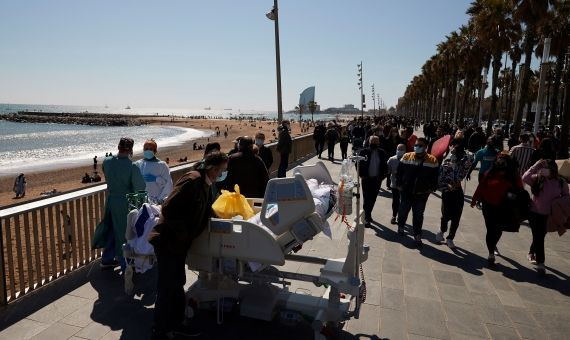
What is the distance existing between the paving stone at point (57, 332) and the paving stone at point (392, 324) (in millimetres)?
2933

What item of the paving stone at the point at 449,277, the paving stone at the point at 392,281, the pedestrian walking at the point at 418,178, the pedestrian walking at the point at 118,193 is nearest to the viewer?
the pedestrian walking at the point at 118,193

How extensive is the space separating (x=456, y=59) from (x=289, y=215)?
45.5 m

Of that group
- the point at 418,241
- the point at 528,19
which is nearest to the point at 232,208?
the point at 418,241

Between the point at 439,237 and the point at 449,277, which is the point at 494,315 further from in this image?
the point at 439,237

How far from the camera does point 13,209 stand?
13.8 feet

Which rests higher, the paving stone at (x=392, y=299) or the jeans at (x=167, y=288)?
the jeans at (x=167, y=288)

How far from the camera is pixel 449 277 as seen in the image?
5.32 metres

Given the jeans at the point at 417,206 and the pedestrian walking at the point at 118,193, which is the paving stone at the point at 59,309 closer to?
the pedestrian walking at the point at 118,193

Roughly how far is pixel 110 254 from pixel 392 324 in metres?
3.57

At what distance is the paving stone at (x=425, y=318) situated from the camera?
12.9 feet

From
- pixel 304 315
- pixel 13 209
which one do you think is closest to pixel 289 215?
pixel 304 315

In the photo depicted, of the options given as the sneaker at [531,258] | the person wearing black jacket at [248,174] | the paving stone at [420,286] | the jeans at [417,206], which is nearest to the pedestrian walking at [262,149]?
the person wearing black jacket at [248,174]

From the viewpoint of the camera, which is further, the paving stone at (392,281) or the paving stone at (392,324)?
the paving stone at (392,281)

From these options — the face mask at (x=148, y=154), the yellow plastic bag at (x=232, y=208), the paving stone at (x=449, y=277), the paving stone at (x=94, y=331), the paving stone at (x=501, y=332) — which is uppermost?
the face mask at (x=148, y=154)
